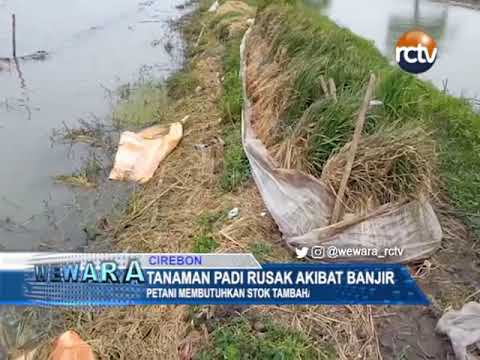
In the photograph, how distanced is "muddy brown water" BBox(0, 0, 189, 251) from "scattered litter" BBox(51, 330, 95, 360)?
4.94ft

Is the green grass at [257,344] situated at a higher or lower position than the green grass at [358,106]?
lower

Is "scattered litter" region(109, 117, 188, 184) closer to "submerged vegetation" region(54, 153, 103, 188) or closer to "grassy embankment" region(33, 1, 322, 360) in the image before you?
"grassy embankment" region(33, 1, 322, 360)

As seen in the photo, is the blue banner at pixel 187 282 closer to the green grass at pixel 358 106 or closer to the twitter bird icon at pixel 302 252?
the twitter bird icon at pixel 302 252

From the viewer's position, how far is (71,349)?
2629 millimetres

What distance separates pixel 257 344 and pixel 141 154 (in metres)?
→ 3.01

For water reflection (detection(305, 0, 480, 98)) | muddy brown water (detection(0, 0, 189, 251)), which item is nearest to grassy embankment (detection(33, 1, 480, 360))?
muddy brown water (detection(0, 0, 189, 251))

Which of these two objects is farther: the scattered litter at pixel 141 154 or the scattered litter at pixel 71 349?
the scattered litter at pixel 141 154

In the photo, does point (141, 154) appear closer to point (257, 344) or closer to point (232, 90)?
point (232, 90)

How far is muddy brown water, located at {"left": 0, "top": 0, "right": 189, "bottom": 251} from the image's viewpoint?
14.9ft

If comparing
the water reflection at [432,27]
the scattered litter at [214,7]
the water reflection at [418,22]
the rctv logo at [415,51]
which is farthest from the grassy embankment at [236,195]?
the scattered litter at [214,7]

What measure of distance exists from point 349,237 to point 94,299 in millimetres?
1563

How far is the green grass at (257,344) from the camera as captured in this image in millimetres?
2480

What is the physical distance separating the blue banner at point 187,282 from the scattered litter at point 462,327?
0.27 metres

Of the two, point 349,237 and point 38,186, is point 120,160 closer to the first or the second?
point 38,186
